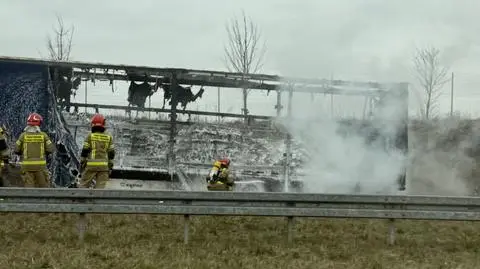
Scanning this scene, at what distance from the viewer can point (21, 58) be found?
11.3 metres

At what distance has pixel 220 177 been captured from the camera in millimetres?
10969

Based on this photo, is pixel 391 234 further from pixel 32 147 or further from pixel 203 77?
pixel 32 147

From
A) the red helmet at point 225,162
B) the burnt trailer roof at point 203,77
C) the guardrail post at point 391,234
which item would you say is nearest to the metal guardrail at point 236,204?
the guardrail post at point 391,234

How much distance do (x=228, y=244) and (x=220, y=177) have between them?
160 inches

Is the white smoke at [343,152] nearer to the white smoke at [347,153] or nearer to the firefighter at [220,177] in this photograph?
the white smoke at [347,153]

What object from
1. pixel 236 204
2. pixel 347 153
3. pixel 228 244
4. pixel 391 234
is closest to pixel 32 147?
pixel 236 204

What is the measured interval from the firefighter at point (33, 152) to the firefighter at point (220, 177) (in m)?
2.92

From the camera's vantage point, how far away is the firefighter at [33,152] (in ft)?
31.4

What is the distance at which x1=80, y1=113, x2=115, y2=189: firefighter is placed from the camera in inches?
373

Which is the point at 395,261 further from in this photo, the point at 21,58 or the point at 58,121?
the point at 21,58

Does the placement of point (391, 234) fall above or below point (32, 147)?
below

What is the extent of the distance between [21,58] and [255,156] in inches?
186

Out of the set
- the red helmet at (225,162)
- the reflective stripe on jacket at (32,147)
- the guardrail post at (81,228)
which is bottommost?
the guardrail post at (81,228)

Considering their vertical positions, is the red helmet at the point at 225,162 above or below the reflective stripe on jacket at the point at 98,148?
below
